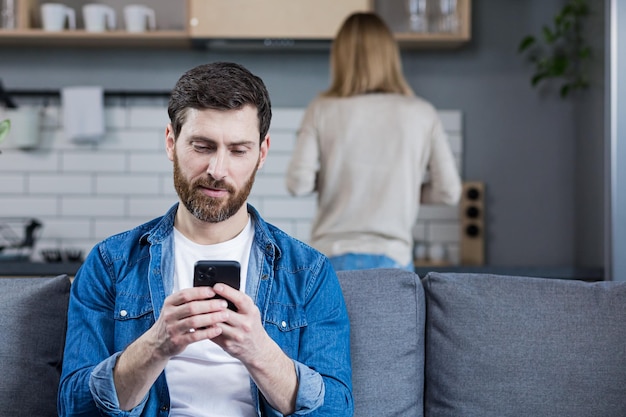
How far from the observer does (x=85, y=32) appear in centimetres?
377

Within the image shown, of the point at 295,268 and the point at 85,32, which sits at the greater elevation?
the point at 85,32

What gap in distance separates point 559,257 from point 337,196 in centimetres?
182

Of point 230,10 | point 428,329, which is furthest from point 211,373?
point 230,10

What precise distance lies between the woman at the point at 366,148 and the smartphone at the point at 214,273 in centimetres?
124

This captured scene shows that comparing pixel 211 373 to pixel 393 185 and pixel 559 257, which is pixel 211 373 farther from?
pixel 559 257

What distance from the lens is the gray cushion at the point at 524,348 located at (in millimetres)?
1869

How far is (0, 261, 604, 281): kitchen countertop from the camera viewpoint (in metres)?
3.10

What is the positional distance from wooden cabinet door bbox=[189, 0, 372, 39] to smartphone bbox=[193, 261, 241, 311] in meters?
2.51

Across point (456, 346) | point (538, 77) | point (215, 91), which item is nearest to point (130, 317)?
point (215, 91)

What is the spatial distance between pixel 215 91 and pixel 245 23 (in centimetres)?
221

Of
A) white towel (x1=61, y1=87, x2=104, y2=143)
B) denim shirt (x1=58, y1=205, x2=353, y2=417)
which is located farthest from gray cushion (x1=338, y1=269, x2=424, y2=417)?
white towel (x1=61, y1=87, x2=104, y2=143)

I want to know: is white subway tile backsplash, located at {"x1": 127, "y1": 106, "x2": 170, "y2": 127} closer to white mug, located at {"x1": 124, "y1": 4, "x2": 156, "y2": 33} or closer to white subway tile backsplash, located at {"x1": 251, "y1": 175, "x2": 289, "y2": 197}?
white mug, located at {"x1": 124, "y1": 4, "x2": 156, "y2": 33}

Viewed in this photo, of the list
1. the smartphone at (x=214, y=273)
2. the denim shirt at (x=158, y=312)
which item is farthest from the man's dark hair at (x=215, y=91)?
the smartphone at (x=214, y=273)

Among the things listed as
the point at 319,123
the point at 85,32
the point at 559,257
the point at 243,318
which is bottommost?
the point at 559,257
